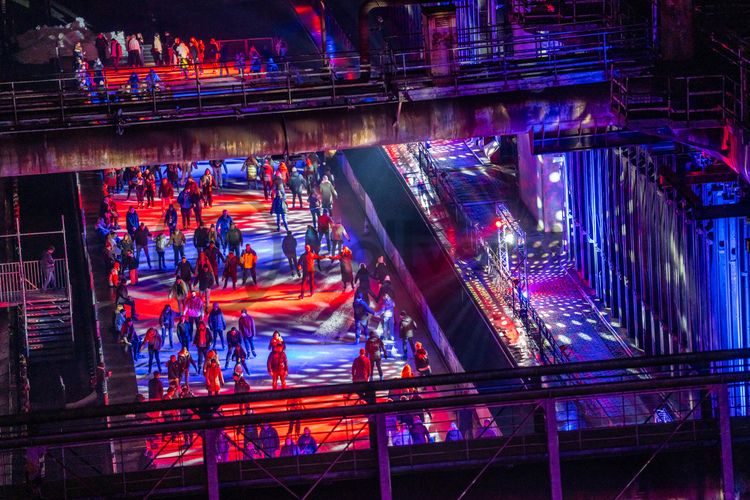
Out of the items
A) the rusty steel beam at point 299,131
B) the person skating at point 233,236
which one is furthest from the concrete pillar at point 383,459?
the person skating at point 233,236

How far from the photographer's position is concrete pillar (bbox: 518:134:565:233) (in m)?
41.2

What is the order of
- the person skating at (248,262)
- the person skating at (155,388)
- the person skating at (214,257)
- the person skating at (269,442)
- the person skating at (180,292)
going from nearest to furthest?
the person skating at (269,442)
the person skating at (155,388)
the person skating at (180,292)
the person skating at (248,262)
the person skating at (214,257)

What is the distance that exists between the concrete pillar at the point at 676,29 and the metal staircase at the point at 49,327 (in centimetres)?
1539

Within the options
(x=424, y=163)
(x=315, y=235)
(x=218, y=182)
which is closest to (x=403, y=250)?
(x=315, y=235)

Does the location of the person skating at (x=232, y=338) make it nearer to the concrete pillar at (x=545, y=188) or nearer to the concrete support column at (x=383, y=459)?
the concrete pillar at (x=545, y=188)

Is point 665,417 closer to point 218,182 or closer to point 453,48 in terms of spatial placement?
point 453,48

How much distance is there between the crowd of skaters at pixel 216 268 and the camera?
108 feet

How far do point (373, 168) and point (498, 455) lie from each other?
3016 cm

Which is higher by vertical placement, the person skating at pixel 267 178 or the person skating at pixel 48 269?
the person skating at pixel 267 178

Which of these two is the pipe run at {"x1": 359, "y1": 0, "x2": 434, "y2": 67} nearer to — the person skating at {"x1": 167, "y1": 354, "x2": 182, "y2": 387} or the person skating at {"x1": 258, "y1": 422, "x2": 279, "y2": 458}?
the person skating at {"x1": 167, "y1": 354, "x2": 182, "y2": 387}

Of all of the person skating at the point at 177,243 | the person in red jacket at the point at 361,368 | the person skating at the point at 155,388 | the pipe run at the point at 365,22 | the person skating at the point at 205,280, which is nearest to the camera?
the person in red jacket at the point at 361,368

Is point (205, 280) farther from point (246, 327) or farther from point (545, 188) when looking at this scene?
point (545, 188)

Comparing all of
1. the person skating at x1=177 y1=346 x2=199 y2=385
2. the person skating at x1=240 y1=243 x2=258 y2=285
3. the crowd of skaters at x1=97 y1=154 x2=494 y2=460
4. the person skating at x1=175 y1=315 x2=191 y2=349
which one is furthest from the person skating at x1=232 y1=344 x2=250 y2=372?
the person skating at x1=240 y1=243 x2=258 y2=285

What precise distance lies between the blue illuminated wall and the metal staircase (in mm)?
12944
